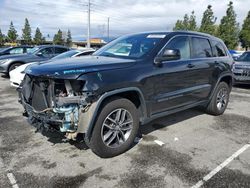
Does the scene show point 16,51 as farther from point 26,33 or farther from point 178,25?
point 26,33

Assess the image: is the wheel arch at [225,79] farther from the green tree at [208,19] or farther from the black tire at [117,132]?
the green tree at [208,19]

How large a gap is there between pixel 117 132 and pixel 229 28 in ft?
113

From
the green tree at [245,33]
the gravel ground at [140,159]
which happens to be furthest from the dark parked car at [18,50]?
the green tree at [245,33]

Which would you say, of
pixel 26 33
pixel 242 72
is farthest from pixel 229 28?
pixel 26 33

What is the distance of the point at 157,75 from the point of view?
3.87 m

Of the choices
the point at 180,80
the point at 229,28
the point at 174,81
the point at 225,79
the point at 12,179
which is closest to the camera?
the point at 12,179

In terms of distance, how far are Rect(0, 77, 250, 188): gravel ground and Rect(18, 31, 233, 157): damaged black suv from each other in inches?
14.5

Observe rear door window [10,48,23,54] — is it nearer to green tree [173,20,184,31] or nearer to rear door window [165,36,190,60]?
rear door window [165,36,190,60]

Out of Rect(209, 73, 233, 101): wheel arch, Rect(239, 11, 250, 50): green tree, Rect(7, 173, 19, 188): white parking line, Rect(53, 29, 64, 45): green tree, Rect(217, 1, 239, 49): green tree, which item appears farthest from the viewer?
Rect(53, 29, 64, 45): green tree

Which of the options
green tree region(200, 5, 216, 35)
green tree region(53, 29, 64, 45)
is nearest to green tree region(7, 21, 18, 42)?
green tree region(53, 29, 64, 45)

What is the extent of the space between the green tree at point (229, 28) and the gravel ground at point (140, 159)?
31.7 metres

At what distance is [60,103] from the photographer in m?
3.14

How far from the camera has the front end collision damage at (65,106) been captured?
3100 mm

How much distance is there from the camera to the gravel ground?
3.05 m
